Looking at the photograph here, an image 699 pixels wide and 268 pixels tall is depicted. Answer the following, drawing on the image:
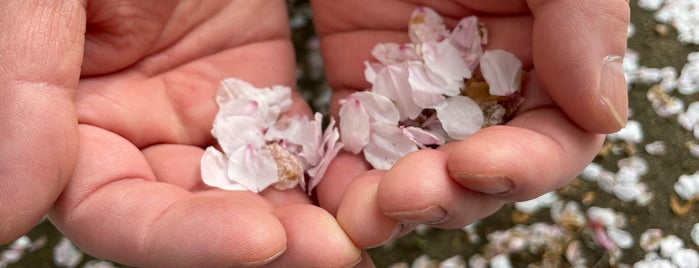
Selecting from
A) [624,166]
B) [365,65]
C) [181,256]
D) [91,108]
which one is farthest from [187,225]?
[624,166]

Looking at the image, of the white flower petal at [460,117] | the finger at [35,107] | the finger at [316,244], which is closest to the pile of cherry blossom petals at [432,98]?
the white flower petal at [460,117]

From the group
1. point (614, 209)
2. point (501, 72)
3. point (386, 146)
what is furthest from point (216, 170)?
point (614, 209)

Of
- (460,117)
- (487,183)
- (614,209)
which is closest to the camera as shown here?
(487,183)

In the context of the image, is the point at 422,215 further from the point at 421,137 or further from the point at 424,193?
the point at 421,137

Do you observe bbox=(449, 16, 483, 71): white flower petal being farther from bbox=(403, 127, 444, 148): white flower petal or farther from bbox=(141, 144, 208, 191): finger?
bbox=(141, 144, 208, 191): finger

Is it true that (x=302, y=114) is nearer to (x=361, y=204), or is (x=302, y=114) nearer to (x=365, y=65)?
(x=365, y=65)

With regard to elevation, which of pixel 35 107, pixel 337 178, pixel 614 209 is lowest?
pixel 614 209
